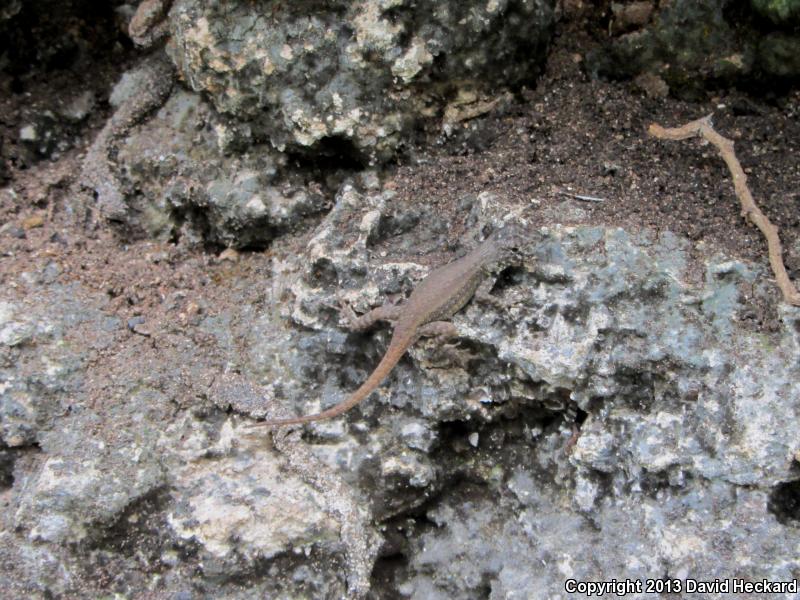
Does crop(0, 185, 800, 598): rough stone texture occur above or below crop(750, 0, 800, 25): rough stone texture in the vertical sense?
below

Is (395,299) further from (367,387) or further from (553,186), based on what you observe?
(553,186)

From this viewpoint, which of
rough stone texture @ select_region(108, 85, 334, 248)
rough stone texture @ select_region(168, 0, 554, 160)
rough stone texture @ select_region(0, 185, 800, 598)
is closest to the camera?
rough stone texture @ select_region(0, 185, 800, 598)

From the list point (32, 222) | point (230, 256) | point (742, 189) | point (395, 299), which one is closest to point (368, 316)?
point (395, 299)

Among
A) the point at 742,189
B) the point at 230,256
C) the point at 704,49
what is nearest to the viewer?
the point at 742,189

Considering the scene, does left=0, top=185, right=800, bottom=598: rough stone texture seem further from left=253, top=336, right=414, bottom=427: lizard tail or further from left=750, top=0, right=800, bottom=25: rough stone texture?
left=750, top=0, right=800, bottom=25: rough stone texture

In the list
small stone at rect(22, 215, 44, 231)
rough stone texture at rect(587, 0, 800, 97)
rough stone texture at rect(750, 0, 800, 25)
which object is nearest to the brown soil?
small stone at rect(22, 215, 44, 231)

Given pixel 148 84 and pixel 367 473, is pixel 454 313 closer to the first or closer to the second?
pixel 367 473

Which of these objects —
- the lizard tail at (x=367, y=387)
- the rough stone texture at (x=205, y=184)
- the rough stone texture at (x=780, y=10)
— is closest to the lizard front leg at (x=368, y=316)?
the lizard tail at (x=367, y=387)
